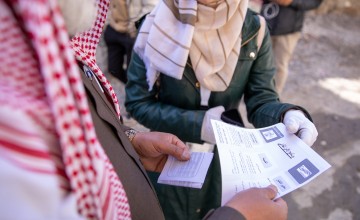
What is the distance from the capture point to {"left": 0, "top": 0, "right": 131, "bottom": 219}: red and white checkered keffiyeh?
407 millimetres

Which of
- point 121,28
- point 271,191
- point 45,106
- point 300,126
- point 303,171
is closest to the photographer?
point 45,106

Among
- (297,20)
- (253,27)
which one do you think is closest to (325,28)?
(297,20)

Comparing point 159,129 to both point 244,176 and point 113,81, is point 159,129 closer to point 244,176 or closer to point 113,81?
point 244,176

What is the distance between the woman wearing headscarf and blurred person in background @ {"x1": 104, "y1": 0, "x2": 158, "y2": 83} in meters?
1.01

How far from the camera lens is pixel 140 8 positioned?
243 centimetres

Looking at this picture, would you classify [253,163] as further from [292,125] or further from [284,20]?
[284,20]

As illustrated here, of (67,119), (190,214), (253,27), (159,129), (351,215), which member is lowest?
(351,215)

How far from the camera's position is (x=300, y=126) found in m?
1.21

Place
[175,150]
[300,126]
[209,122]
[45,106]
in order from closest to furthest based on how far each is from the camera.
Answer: [45,106] → [175,150] → [300,126] → [209,122]

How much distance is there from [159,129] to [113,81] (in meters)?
1.97

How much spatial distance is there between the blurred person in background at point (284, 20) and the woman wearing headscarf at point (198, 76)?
4.16ft

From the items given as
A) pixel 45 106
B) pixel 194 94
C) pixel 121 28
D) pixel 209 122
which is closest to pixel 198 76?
pixel 194 94

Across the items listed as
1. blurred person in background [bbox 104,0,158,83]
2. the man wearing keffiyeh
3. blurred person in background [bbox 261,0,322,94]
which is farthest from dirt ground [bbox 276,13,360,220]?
the man wearing keffiyeh

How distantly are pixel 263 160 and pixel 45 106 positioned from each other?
748 millimetres
